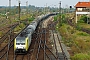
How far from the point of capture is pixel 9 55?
2497 centimetres

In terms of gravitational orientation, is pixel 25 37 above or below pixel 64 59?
above

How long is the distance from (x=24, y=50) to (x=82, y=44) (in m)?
9.10

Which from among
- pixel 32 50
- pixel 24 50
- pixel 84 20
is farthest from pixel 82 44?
pixel 84 20

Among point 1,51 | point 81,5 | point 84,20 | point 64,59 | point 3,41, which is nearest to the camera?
point 64,59

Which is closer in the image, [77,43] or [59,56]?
[59,56]

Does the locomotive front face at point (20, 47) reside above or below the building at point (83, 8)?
below

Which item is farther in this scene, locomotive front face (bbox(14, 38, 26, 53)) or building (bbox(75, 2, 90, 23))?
building (bbox(75, 2, 90, 23))

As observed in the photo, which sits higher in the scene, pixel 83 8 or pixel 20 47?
pixel 83 8

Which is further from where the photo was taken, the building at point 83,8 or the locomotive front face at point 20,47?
the building at point 83,8

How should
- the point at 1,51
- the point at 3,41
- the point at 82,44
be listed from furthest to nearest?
the point at 3,41 → the point at 82,44 → the point at 1,51

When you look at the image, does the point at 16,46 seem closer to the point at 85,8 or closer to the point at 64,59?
the point at 64,59

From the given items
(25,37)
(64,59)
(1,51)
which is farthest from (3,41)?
(64,59)

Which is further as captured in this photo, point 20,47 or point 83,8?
point 83,8

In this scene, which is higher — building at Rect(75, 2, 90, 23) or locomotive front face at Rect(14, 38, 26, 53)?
building at Rect(75, 2, 90, 23)
